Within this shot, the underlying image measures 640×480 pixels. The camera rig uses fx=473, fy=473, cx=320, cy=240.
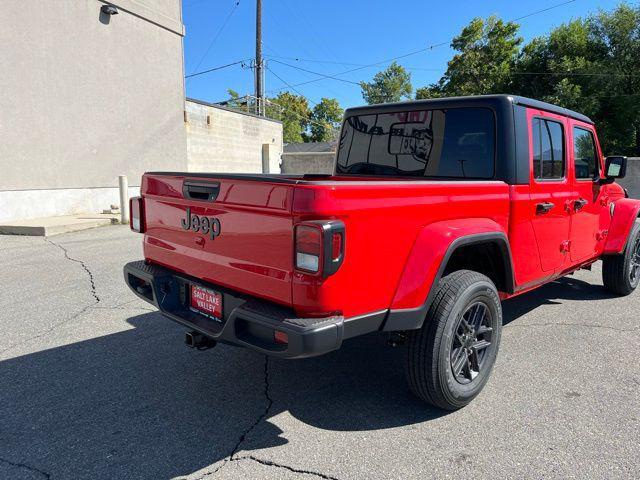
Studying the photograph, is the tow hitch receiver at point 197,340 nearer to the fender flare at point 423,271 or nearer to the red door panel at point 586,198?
the fender flare at point 423,271

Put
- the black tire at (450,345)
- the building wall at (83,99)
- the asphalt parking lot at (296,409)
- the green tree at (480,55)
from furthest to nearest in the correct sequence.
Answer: the green tree at (480,55) < the building wall at (83,99) < the black tire at (450,345) < the asphalt parking lot at (296,409)

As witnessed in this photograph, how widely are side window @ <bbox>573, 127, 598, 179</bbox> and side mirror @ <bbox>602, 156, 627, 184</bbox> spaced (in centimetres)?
11

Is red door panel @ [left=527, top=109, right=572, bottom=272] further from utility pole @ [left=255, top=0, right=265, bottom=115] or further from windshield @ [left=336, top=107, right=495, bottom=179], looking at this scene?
utility pole @ [left=255, top=0, right=265, bottom=115]

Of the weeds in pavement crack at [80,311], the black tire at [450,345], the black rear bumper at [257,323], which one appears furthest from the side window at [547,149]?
the weeds in pavement crack at [80,311]

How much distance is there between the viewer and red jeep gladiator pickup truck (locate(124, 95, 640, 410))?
228 cm

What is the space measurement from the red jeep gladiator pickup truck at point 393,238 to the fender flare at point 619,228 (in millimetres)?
866

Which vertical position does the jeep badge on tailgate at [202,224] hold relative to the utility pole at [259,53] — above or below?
below

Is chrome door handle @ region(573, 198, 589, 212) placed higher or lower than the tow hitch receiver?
higher

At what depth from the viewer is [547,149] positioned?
3.82 m

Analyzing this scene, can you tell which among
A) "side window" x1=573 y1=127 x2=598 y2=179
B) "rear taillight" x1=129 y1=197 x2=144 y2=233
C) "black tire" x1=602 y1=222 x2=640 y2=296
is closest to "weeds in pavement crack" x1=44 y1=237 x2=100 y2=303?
"rear taillight" x1=129 y1=197 x2=144 y2=233

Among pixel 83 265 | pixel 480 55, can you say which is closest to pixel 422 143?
pixel 83 265

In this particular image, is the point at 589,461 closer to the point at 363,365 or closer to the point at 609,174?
the point at 363,365

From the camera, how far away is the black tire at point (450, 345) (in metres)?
2.72

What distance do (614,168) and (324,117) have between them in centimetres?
8433
